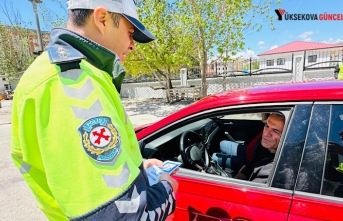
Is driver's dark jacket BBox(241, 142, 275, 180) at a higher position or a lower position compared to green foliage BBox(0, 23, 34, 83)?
lower

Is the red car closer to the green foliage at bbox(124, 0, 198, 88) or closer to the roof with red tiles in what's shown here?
the green foliage at bbox(124, 0, 198, 88)

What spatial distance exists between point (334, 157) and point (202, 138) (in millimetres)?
1352

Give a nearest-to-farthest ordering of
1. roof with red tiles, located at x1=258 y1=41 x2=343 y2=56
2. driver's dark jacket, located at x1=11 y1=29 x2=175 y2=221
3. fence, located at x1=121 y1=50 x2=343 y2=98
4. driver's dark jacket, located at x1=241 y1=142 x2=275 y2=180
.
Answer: driver's dark jacket, located at x1=11 y1=29 x2=175 y2=221
driver's dark jacket, located at x1=241 y1=142 x2=275 y2=180
fence, located at x1=121 y1=50 x2=343 y2=98
roof with red tiles, located at x1=258 y1=41 x2=343 y2=56

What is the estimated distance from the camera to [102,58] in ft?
2.56

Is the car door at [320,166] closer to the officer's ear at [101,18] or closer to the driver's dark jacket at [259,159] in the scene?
the driver's dark jacket at [259,159]

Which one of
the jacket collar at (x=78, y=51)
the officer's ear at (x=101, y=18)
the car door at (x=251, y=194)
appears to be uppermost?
the officer's ear at (x=101, y=18)

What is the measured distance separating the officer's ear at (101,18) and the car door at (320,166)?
1.11 metres

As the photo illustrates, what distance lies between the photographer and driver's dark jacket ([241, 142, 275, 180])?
166cm

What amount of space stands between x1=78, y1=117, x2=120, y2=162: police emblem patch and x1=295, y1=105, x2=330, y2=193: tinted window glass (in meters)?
1.01

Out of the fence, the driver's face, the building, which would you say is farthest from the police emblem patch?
the building

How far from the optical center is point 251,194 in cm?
123

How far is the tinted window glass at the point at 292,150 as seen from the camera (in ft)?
3.78

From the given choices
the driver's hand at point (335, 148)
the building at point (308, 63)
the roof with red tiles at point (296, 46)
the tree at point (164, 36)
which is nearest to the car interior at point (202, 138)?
the driver's hand at point (335, 148)

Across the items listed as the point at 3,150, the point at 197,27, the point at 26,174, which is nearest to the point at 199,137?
the point at 26,174
